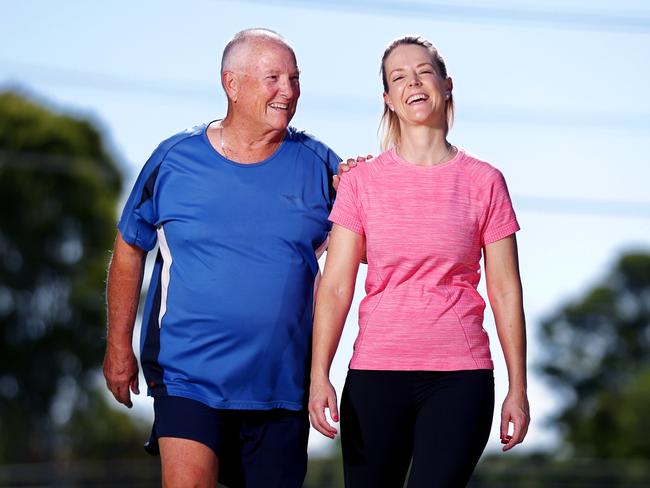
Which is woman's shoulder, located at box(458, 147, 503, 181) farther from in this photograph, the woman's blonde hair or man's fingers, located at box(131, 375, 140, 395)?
man's fingers, located at box(131, 375, 140, 395)

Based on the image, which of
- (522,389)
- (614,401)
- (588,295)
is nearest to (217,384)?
(522,389)

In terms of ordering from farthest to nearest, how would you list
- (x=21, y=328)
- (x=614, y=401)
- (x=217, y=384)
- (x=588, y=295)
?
(x=588, y=295), (x=614, y=401), (x=21, y=328), (x=217, y=384)

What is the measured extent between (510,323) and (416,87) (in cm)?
89

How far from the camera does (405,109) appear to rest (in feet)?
18.6

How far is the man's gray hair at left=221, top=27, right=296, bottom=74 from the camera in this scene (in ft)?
20.4

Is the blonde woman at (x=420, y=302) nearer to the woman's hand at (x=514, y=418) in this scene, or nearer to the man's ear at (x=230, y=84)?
the woman's hand at (x=514, y=418)

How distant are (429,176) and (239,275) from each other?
872mm

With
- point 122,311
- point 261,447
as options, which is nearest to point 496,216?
point 261,447

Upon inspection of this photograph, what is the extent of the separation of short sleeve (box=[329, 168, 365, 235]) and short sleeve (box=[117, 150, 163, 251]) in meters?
0.86

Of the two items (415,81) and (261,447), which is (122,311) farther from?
(415,81)

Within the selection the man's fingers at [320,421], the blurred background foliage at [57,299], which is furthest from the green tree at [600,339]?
the man's fingers at [320,421]

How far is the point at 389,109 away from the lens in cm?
584

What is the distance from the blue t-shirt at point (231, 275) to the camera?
602cm

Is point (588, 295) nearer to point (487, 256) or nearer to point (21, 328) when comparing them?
point (21, 328)
